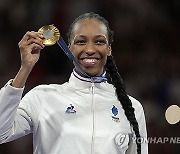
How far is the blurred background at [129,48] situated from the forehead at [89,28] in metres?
1.61

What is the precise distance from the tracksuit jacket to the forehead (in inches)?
7.1

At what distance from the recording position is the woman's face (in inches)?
82.8

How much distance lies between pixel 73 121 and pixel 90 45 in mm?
321

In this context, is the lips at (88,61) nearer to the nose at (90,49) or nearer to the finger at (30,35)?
the nose at (90,49)

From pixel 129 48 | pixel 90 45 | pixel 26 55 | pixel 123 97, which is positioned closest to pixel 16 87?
pixel 26 55

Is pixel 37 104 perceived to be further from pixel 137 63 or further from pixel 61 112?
pixel 137 63

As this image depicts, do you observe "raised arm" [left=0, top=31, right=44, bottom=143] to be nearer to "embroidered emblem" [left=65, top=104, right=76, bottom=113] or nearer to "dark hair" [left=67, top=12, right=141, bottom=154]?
"embroidered emblem" [left=65, top=104, right=76, bottom=113]

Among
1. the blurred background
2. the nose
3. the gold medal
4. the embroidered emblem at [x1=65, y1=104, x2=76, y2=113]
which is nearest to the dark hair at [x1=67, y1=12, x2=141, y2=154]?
the nose

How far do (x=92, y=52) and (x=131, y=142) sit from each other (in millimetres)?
415

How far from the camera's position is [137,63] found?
403cm

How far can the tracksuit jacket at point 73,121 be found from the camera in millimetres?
1956

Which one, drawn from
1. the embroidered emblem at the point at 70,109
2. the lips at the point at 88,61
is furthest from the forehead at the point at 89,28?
the embroidered emblem at the point at 70,109

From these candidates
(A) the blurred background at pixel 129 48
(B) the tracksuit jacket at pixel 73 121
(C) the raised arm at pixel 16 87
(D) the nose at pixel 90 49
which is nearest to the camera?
(C) the raised arm at pixel 16 87

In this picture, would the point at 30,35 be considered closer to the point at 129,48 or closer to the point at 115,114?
the point at 115,114
